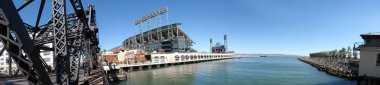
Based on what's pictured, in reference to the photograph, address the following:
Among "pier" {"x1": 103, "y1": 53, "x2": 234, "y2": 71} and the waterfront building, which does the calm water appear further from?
the waterfront building

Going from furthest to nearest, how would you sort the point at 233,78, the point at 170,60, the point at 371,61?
the point at 170,60, the point at 233,78, the point at 371,61

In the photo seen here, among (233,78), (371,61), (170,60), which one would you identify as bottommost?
(233,78)

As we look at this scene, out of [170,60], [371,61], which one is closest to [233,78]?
[371,61]

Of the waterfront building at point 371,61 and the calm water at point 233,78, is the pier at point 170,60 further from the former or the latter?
the waterfront building at point 371,61

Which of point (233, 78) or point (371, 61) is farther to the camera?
point (233, 78)

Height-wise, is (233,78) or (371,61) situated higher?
(371,61)

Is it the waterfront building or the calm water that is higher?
the waterfront building

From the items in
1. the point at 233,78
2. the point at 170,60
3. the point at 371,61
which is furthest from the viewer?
the point at 170,60

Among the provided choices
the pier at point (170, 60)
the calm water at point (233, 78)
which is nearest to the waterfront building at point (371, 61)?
the calm water at point (233, 78)

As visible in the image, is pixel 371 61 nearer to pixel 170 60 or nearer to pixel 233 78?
pixel 233 78

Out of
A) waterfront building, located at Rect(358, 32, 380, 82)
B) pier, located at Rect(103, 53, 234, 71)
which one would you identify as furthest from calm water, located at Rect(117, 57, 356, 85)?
waterfront building, located at Rect(358, 32, 380, 82)

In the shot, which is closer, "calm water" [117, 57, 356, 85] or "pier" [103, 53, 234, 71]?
"calm water" [117, 57, 356, 85]

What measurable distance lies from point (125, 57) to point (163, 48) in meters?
52.5

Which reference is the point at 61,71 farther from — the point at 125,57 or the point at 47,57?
the point at 125,57
